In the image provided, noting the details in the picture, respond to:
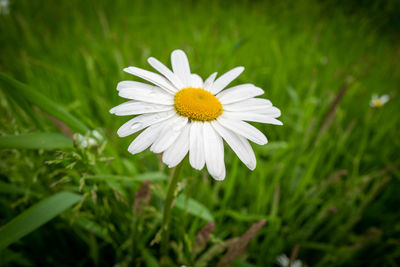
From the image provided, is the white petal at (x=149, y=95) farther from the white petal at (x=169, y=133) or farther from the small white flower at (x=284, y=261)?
the small white flower at (x=284, y=261)

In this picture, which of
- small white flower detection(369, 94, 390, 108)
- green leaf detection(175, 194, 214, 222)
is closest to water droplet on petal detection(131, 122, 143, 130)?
green leaf detection(175, 194, 214, 222)

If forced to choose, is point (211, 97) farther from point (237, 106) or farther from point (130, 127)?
point (130, 127)

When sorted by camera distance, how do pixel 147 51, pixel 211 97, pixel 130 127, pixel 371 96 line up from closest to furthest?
pixel 130 127, pixel 211 97, pixel 147 51, pixel 371 96

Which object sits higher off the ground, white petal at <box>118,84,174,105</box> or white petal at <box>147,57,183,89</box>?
white petal at <box>147,57,183,89</box>

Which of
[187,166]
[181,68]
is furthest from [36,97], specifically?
[187,166]

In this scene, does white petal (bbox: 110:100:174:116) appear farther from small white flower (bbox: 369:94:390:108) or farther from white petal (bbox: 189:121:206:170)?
small white flower (bbox: 369:94:390:108)

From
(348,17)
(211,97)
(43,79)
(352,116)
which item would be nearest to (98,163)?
(211,97)
